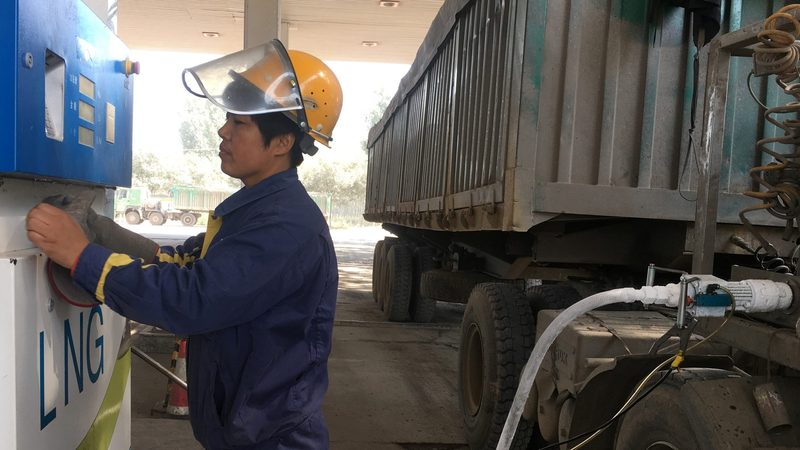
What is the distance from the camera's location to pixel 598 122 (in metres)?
3.00

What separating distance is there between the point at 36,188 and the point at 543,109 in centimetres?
209

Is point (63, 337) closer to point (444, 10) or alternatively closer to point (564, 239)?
point (564, 239)

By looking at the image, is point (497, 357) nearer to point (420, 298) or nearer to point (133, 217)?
point (420, 298)

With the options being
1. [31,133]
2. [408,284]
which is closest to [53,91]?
[31,133]

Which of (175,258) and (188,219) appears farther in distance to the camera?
(188,219)

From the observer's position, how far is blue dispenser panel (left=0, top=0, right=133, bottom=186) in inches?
52.5

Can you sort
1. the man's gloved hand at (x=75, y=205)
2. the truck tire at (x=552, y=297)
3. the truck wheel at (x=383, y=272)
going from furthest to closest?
the truck wheel at (x=383, y=272) → the truck tire at (x=552, y=297) → the man's gloved hand at (x=75, y=205)

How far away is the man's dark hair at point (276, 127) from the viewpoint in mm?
1943

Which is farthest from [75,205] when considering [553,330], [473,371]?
[473,371]

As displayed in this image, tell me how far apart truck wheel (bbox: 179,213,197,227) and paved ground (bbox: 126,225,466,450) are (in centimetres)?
2724

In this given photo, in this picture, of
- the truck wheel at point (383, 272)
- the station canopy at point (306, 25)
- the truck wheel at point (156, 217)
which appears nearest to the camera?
the truck wheel at point (383, 272)

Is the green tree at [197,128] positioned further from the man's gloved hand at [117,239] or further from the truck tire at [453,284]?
the man's gloved hand at [117,239]

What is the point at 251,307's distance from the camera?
169cm

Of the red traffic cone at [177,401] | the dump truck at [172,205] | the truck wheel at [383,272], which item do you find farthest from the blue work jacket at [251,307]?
the dump truck at [172,205]
